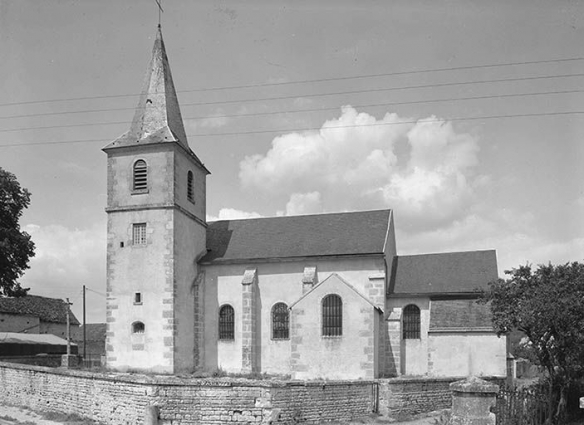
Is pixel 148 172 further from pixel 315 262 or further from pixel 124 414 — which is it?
pixel 124 414

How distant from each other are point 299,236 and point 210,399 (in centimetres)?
1555

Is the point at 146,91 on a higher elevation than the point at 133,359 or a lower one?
higher

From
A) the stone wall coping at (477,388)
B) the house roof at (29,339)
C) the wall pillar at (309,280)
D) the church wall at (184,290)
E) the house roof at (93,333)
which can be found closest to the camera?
the stone wall coping at (477,388)

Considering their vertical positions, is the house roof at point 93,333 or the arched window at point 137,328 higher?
the arched window at point 137,328

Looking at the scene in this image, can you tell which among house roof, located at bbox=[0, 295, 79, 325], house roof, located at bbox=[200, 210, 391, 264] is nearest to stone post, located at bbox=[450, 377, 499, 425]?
house roof, located at bbox=[200, 210, 391, 264]

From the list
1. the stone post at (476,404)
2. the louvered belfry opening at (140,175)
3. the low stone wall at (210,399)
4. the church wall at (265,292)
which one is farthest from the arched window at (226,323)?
the stone post at (476,404)

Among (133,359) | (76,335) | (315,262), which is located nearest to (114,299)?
(133,359)

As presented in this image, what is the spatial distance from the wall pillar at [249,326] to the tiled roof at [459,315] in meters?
9.53

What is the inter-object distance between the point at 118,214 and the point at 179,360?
8597mm

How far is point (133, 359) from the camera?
28.4 m

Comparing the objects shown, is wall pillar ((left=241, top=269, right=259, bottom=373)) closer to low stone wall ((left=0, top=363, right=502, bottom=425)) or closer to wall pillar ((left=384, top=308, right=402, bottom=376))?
wall pillar ((left=384, top=308, right=402, bottom=376))

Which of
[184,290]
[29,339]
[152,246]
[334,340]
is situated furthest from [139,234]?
[29,339]

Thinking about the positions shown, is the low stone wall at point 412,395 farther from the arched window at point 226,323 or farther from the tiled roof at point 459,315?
the arched window at point 226,323

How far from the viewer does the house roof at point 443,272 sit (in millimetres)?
29469
